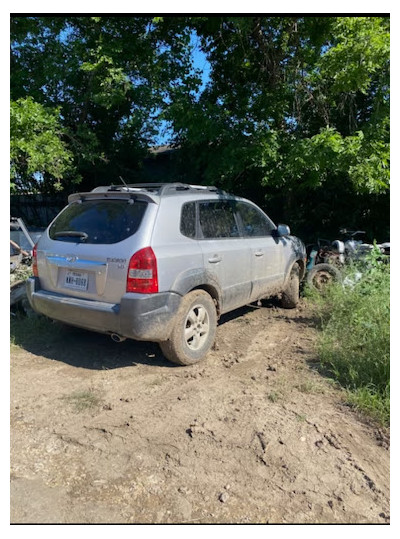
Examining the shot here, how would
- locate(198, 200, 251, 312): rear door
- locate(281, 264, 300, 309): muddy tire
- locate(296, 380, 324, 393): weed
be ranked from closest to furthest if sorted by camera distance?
locate(296, 380, 324, 393): weed → locate(198, 200, 251, 312): rear door → locate(281, 264, 300, 309): muddy tire

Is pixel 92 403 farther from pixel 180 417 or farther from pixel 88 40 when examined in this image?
pixel 88 40

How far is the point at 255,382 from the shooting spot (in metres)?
3.85

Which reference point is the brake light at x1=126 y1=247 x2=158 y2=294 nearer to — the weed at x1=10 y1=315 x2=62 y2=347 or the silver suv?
the silver suv

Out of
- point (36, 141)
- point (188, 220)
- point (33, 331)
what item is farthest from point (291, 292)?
point (36, 141)

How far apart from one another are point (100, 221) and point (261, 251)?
2.33 metres

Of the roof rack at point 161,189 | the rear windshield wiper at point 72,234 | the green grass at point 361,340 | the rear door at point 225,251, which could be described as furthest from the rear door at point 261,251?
the rear windshield wiper at point 72,234

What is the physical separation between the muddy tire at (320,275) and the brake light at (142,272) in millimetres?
4166

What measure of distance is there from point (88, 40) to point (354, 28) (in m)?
4.57

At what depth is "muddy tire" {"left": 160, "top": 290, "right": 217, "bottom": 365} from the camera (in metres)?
3.99

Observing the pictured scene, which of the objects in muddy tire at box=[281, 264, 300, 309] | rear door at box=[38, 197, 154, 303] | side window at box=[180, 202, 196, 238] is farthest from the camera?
muddy tire at box=[281, 264, 300, 309]

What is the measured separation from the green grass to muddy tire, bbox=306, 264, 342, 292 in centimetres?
118

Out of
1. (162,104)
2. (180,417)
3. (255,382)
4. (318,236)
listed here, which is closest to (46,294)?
(180,417)

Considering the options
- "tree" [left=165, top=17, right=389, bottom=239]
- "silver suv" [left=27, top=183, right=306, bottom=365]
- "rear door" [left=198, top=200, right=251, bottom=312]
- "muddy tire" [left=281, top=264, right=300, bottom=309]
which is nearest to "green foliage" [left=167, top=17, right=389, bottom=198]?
"tree" [left=165, top=17, right=389, bottom=239]

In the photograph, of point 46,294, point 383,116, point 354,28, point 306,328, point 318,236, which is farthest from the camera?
point 318,236
